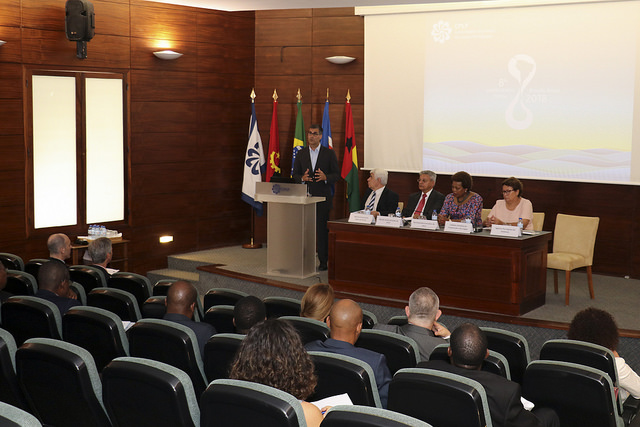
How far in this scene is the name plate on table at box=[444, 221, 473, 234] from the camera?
624cm

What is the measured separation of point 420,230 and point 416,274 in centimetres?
41

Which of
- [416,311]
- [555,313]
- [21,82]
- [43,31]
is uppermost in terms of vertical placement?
[43,31]

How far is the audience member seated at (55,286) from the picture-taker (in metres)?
4.39

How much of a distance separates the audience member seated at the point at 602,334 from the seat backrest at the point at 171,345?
75.0 inches

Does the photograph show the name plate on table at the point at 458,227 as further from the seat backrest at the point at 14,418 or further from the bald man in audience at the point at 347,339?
the seat backrest at the point at 14,418

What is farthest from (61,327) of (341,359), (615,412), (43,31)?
(43,31)

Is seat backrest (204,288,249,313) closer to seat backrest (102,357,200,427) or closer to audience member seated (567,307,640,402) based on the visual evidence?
seat backrest (102,357,200,427)

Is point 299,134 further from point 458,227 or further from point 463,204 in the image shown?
point 458,227

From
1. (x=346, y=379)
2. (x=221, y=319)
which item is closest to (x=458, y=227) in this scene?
(x=221, y=319)

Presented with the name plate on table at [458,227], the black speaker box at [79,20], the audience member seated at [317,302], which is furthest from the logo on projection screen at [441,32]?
the audience member seated at [317,302]

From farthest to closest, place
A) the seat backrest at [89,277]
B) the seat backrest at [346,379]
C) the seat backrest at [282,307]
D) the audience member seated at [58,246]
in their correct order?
1. the audience member seated at [58,246]
2. the seat backrest at [89,277]
3. the seat backrest at [282,307]
4. the seat backrest at [346,379]

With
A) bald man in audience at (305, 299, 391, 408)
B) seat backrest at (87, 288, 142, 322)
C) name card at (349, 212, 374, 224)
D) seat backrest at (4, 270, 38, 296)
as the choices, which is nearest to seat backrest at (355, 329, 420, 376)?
bald man in audience at (305, 299, 391, 408)

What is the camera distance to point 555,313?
624 cm

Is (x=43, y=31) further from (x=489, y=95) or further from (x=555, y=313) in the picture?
(x=555, y=313)
